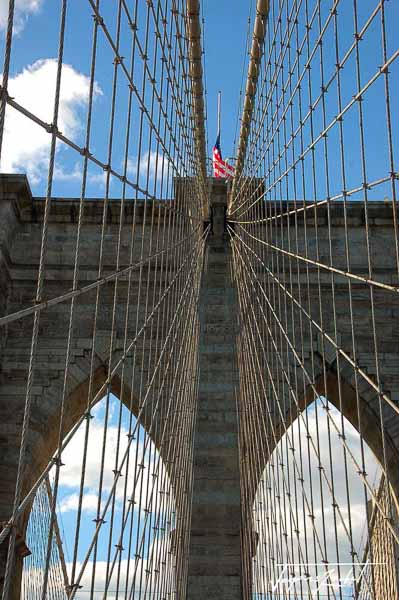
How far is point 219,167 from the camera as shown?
1228 cm

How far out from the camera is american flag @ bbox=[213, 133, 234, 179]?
11.6 meters

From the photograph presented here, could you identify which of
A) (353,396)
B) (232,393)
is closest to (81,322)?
(232,393)

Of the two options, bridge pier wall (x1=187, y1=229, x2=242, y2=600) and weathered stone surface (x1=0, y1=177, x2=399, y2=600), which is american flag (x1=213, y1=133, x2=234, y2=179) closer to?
weathered stone surface (x1=0, y1=177, x2=399, y2=600)

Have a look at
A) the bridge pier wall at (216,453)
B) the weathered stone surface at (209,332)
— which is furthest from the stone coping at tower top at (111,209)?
the bridge pier wall at (216,453)

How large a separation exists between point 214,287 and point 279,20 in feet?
9.88

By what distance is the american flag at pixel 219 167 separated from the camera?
11648mm

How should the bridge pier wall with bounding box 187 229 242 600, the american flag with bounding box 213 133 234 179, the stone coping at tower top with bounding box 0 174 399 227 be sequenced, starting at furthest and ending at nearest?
the american flag with bounding box 213 133 234 179 < the stone coping at tower top with bounding box 0 174 399 227 < the bridge pier wall with bounding box 187 229 242 600

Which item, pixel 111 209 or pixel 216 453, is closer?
pixel 216 453

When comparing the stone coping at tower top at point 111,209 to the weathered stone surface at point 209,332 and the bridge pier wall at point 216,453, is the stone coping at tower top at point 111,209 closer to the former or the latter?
the weathered stone surface at point 209,332

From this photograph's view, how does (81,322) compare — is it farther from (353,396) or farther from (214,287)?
(353,396)

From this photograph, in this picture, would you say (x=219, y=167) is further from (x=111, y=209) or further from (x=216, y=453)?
(x=216, y=453)

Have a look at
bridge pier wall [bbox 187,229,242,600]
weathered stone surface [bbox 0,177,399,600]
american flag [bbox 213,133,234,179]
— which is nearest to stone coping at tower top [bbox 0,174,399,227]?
weathered stone surface [bbox 0,177,399,600]

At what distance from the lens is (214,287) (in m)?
10.1

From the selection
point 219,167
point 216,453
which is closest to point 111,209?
point 219,167
